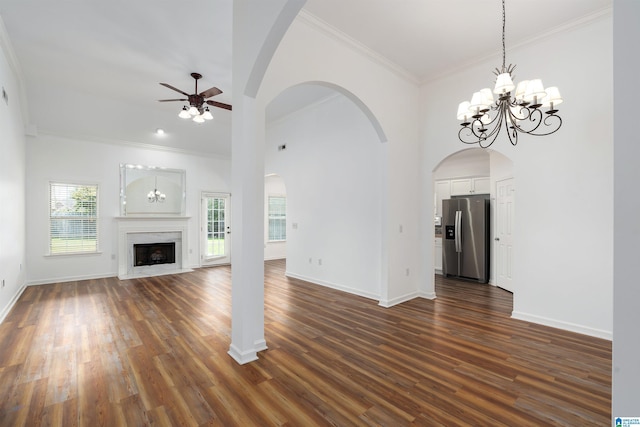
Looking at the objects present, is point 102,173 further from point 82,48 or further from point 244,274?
point 244,274

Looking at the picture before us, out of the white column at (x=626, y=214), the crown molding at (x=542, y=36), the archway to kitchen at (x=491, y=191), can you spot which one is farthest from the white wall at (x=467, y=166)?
the white column at (x=626, y=214)

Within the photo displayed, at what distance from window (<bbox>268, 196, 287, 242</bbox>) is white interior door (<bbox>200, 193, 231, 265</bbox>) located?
1509 millimetres

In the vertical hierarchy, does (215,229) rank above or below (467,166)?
below

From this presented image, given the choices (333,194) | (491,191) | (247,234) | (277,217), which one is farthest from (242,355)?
(277,217)

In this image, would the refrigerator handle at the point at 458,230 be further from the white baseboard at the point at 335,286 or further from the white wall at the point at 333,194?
the white baseboard at the point at 335,286

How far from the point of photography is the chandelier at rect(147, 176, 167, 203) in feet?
23.7

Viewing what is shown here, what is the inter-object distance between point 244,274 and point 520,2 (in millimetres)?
A: 4021

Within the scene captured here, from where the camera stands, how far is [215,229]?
8289mm

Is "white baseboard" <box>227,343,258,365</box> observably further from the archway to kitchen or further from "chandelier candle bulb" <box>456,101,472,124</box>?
the archway to kitchen

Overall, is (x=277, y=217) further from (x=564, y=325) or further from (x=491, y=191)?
(x=564, y=325)

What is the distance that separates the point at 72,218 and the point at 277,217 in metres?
5.24

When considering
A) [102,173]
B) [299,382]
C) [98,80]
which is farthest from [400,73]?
[102,173]

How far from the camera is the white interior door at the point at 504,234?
206 inches

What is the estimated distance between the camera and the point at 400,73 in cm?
460
